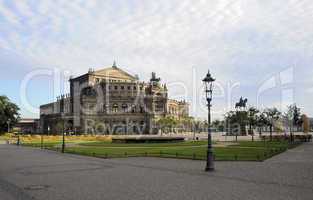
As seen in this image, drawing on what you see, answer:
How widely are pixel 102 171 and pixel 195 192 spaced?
382 inches

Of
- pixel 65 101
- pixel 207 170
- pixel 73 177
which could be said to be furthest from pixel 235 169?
pixel 65 101

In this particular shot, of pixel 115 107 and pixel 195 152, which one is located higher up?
pixel 115 107

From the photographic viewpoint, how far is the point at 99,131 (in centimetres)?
14275

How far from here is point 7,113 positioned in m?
113

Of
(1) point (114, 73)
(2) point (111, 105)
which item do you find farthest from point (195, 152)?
(1) point (114, 73)

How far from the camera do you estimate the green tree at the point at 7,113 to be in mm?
110125

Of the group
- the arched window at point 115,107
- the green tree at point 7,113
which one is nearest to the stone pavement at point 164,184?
the green tree at point 7,113

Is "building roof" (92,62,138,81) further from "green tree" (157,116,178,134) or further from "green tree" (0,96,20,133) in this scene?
"green tree" (0,96,20,133)

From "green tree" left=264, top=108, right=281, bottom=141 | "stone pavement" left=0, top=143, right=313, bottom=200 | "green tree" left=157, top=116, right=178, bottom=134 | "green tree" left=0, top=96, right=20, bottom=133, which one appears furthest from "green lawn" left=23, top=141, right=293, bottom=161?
"green tree" left=157, top=116, right=178, bottom=134

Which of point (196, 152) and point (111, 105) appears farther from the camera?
point (111, 105)

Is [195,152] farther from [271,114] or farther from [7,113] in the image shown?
[7,113]

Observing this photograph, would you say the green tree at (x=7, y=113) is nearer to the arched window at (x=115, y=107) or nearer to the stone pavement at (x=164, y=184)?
the arched window at (x=115, y=107)

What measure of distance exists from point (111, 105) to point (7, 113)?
50499 mm

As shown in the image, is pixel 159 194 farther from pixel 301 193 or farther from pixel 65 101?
pixel 65 101
